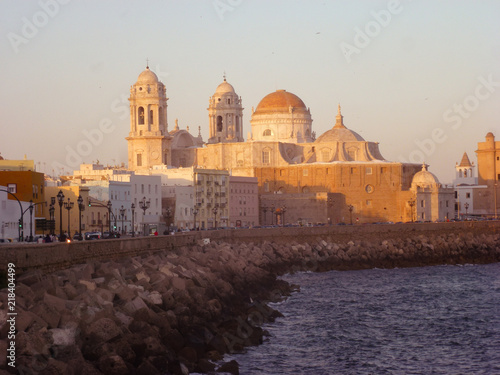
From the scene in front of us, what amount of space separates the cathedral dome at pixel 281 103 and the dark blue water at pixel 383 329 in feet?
189

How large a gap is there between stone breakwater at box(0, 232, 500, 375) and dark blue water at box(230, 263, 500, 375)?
1202 mm

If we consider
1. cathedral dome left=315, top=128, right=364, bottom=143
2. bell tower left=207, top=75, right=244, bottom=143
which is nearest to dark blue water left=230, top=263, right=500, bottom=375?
bell tower left=207, top=75, right=244, bottom=143

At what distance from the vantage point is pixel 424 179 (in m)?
98.9

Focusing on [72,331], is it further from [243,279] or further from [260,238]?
[260,238]

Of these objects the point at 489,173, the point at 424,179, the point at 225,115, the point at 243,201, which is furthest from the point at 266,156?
the point at 489,173

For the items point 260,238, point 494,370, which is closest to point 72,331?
point 494,370

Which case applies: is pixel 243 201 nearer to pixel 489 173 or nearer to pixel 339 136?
pixel 339 136

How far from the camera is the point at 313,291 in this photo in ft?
156

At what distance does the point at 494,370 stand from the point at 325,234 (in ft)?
142

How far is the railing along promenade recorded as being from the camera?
2885cm

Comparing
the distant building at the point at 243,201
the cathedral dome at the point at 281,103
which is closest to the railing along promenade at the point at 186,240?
the distant building at the point at 243,201

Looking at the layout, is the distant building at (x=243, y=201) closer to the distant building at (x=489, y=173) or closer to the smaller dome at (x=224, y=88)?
the smaller dome at (x=224, y=88)

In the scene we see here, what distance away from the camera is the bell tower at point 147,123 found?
95.0 meters

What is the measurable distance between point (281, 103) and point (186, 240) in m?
59.7
